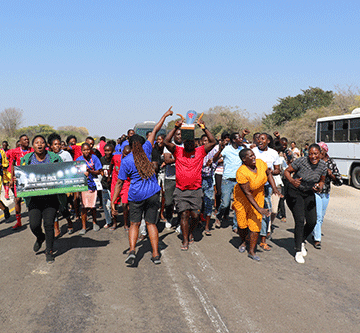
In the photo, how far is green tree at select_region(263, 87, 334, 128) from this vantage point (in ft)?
171

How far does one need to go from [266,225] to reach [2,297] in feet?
13.8

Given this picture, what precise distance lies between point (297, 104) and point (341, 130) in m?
39.3

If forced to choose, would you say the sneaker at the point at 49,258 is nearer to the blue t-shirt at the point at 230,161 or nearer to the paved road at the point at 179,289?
the paved road at the point at 179,289

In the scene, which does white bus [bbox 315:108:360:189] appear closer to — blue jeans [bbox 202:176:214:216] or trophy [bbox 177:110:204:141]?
blue jeans [bbox 202:176:214:216]

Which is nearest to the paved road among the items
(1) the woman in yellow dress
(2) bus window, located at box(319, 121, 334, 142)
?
(1) the woman in yellow dress

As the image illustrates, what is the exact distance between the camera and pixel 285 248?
19.7 feet

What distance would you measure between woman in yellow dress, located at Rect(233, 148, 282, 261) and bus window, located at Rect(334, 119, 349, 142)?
11815 millimetres

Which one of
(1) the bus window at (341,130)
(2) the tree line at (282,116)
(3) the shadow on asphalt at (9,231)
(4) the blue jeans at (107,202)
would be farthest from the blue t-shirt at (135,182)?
(2) the tree line at (282,116)

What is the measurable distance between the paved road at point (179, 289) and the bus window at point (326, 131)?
11.2 metres

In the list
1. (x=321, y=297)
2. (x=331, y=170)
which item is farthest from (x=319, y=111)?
(x=321, y=297)

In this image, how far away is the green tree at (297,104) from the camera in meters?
52.1

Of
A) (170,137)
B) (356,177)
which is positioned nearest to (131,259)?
(170,137)

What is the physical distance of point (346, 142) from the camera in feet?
50.6

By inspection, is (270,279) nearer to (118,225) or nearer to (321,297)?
(321,297)
